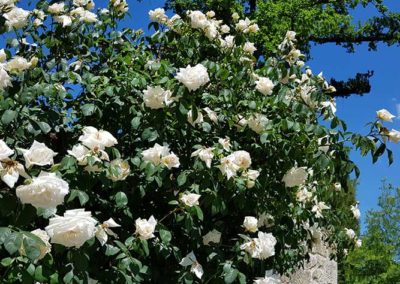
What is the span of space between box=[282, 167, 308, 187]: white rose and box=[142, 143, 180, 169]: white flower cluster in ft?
2.12

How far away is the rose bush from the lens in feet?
8.01

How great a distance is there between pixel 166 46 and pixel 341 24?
379 inches

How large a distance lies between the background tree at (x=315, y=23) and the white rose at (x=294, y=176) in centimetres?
850

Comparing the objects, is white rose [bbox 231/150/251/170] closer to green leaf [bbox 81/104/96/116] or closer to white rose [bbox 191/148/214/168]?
white rose [bbox 191/148/214/168]

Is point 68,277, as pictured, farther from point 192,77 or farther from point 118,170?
point 192,77

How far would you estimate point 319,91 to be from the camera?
125 inches

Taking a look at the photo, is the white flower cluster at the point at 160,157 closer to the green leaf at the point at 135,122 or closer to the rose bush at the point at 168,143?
the rose bush at the point at 168,143

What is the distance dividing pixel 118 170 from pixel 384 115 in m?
1.22

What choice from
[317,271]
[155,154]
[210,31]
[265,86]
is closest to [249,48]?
[210,31]

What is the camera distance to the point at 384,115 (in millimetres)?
2744

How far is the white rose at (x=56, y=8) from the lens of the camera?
124 inches

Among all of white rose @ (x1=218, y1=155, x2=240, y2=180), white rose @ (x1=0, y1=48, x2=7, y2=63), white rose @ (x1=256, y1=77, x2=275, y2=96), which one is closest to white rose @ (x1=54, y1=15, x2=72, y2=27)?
white rose @ (x1=0, y1=48, x2=7, y2=63)

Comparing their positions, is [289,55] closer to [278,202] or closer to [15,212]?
[278,202]

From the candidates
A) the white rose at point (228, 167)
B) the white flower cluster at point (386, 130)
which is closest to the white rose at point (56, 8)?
the white rose at point (228, 167)
